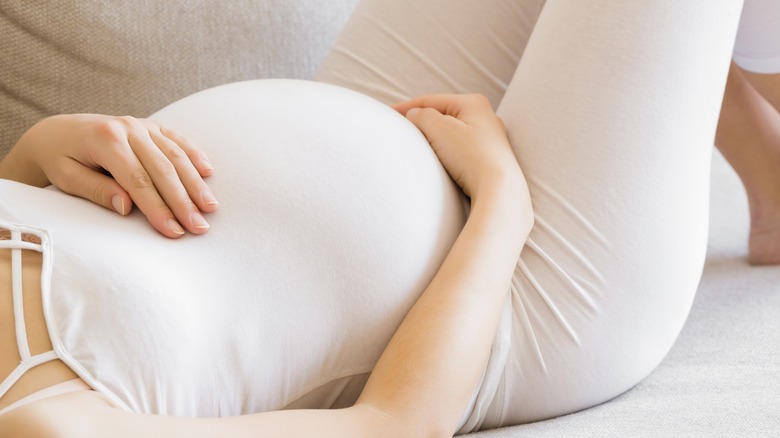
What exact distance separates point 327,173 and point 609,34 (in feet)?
1.05

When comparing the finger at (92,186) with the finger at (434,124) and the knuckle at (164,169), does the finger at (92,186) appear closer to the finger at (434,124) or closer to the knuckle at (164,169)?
the knuckle at (164,169)

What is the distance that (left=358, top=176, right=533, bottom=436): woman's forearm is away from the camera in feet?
2.02

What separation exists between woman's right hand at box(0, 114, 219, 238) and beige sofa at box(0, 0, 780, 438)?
1.08ft

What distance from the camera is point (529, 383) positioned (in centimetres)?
76

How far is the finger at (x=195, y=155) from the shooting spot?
2.29 feet

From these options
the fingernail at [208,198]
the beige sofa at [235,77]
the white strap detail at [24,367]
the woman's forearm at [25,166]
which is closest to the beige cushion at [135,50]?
the beige sofa at [235,77]

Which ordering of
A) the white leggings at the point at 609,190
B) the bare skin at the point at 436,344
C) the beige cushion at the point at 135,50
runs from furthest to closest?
1. the beige cushion at the point at 135,50
2. the white leggings at the point at 609,190
3. the bare skin at the point at 436,344

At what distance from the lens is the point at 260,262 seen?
25.7 inches

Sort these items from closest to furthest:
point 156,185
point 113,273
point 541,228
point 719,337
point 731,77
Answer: point 113,273 < point 156,185 < point 541,228 < point 719,337 < point 731,77

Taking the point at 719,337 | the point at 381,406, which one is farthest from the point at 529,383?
the point at 719,337

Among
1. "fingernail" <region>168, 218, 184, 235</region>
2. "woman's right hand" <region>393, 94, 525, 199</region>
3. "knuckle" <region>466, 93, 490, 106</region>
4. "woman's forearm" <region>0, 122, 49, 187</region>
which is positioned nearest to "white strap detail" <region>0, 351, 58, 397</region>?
"fingernail" <region>168, 218, 184, 235</region>

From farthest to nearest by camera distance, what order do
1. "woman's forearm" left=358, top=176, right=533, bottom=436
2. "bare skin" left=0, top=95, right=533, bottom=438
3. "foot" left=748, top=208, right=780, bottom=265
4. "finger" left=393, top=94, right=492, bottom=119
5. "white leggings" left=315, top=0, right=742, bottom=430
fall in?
"foot" left=748, top=208, right=780, bottom=265, "finger" left=393, top=94, right=492, bottom=119, "white leggings" left=315, top=0, right=742, bottom=430, "woman's forearm" left=358, top=176, right=533, bottom=436, "bare skin" left=0, top=95, right=533, bottom=438

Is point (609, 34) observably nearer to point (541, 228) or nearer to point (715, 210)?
point (541, 228)

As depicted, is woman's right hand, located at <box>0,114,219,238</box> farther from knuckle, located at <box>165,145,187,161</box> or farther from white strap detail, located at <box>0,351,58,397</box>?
white strap detail, located at <box>0,351,58,397</box>
